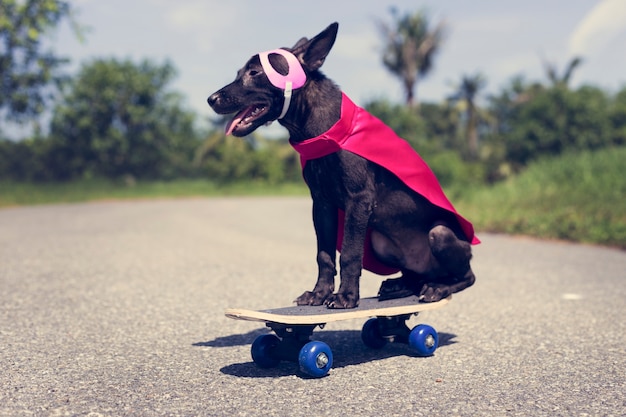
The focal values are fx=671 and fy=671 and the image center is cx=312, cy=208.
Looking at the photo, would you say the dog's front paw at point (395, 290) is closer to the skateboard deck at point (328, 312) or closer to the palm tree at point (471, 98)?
the skateboard deck at point (328, 312)

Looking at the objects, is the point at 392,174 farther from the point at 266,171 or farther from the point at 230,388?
the point at 266,171

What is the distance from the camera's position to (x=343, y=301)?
415 centimetres

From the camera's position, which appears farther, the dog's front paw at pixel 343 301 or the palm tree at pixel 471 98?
the palm tree at pixel 471 98

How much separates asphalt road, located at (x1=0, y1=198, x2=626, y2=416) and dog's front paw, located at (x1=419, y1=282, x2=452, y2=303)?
1.34 ft

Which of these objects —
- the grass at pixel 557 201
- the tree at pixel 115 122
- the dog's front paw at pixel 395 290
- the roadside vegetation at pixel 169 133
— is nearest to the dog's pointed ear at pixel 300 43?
the dog's front paw at pixel 395 290

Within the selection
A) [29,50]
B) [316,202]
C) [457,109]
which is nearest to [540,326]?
[316,202]

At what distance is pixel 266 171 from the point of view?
129ft

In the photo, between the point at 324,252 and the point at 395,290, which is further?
the point at 395,290

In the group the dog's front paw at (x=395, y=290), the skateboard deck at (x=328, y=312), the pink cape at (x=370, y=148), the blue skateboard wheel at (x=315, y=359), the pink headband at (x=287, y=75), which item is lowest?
the blue skateboard wheel at (x=315, y=359)

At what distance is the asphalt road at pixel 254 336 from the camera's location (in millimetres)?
3559

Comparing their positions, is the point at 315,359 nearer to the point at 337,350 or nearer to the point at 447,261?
the point at 337,350

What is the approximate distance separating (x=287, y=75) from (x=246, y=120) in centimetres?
37

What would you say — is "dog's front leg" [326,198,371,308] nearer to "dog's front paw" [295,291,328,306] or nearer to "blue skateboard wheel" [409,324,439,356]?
"dog's front paw" [295,291,328,306]

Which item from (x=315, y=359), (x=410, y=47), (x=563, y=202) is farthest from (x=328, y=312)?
(x=410, y=47)
